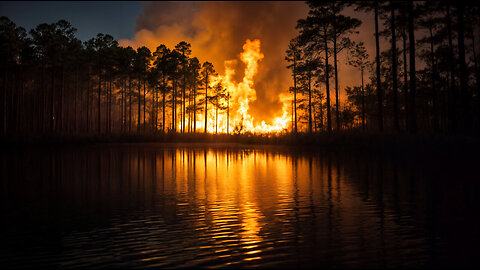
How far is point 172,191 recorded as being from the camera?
9656 millimetres

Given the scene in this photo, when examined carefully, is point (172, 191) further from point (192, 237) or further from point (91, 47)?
point (91, 47)

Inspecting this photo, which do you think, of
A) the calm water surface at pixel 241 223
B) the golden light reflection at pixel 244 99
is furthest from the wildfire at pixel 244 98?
the calm water surface at pixel 241 223

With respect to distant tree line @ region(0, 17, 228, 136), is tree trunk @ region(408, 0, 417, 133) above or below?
below

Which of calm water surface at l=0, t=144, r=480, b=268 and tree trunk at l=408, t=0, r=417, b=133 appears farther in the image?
tree trunk at l=408, t=0, r=417, b=133

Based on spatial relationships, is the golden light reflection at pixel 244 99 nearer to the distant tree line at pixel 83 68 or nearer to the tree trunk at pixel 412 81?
the distant tree line at pixel 83 68

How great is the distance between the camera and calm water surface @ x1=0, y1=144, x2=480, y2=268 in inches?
172

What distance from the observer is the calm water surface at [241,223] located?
4.38m

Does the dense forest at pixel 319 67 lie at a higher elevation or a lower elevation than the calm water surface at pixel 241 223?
higher

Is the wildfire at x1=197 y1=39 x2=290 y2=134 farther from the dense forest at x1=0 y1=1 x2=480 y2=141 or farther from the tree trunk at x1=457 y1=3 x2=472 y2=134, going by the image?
the tree trunk at x1=457 y1=3 x2=472 y2=134

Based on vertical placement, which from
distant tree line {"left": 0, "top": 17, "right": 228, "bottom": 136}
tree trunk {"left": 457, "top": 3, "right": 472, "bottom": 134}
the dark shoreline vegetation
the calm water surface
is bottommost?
the calm water surface

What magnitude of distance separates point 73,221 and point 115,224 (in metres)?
0.91

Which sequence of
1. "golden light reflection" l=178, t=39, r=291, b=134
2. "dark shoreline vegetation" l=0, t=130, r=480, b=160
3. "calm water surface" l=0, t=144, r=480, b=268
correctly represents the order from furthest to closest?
"golden light reflection" l=178, t=39, r=291, b=134 < "dark shoreline vegetation" l=0, t=130, r=480, b=160 < "calm water surface" l=0, t=144, r=480, b=268

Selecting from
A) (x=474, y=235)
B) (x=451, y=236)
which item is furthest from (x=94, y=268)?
(x=474, y=235)

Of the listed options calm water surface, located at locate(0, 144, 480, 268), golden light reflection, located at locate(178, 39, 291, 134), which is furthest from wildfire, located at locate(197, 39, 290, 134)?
calm water surface, located at locate(0, 144, 480, 268)
